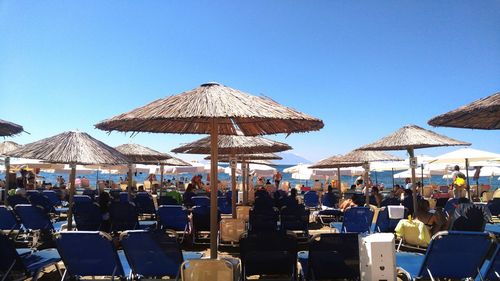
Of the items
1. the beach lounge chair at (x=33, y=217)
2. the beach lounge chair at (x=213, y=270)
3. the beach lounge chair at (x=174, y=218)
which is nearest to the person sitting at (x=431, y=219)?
the beach lounge chair at (x=174, y=218)

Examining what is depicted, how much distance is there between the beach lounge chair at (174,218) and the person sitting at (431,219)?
14.3 feet

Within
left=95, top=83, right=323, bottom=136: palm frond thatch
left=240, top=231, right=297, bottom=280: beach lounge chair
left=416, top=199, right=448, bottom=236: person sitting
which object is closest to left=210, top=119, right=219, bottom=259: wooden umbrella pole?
left=240, top=231, right=297, bottom=280: beach lounge chair

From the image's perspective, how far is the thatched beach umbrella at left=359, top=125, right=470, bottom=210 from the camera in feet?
27.6

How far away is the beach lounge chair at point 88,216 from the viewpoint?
25.5ft

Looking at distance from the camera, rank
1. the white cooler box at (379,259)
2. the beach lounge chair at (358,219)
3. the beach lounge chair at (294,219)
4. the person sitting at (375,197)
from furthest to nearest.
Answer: the person sitting at (375,197) → the beach lounge chair at (294,219) → the beach lounge chair at (358,219) → the white cooler box at (379,259)

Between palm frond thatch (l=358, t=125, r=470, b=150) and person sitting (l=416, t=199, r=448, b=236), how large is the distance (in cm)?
144

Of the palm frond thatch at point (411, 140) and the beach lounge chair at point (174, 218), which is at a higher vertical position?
the palm frond thatch at point (411, 140)

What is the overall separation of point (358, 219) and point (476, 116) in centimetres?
274

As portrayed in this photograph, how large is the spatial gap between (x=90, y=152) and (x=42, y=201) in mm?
4846

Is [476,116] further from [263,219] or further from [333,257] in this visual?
[263,219]

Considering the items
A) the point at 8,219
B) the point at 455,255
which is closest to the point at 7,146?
the point at 8,219

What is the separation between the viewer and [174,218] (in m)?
8.14

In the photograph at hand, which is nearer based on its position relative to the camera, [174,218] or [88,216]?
[88,216]

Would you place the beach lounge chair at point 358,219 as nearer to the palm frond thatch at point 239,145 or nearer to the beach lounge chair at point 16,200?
the palm frond thatch at point 239,145
